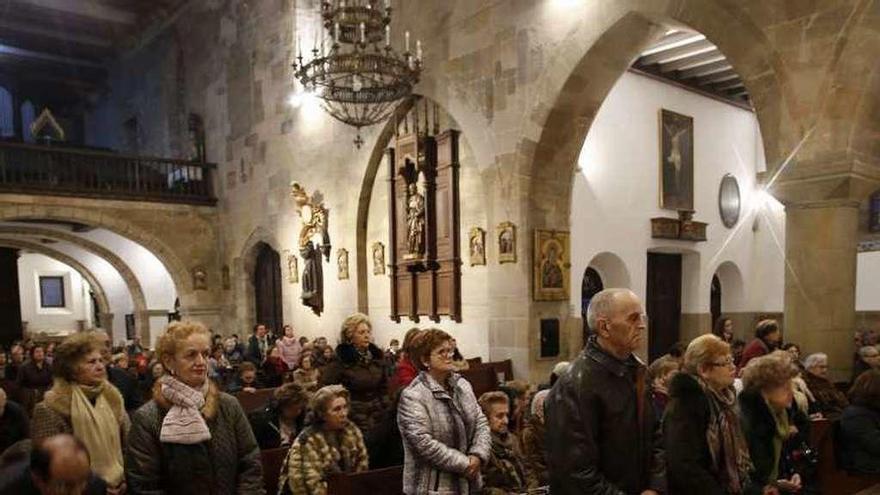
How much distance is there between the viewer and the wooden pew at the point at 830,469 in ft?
14.6

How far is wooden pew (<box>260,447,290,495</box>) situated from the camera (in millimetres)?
3795

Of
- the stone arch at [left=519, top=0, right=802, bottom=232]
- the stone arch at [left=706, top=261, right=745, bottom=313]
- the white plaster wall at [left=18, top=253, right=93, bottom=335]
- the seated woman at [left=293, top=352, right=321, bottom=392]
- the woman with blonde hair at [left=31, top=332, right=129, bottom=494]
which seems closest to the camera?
the woman with blonde hair at [left=31, top=332, right=129, bottom=494]

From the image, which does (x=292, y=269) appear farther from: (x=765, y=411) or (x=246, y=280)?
Answer: (x=765, y=411)

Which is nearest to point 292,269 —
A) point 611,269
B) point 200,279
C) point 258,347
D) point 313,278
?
point 313,278

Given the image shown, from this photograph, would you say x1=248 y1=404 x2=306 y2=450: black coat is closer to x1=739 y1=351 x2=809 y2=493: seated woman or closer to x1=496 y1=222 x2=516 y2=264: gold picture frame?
x1=739 y1=351 x2=809 y2=493: seated woman

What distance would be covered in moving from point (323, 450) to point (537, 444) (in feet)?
4.31

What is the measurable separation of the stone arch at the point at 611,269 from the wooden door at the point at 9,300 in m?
16.0

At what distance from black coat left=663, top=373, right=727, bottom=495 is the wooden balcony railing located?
14535 millimetres

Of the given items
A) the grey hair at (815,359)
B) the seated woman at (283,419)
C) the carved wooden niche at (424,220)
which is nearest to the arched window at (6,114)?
the carved wooden niche at (424,220)

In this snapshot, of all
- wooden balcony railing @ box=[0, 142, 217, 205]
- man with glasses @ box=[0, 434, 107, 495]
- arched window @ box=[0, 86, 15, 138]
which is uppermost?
arched window @ box=[0, 86, 15, 138]

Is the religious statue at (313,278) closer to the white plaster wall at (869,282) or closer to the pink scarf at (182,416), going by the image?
the pink scarf at (182,416)

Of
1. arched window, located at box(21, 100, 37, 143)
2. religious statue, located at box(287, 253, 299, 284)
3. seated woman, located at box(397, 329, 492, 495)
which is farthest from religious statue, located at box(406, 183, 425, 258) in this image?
arched window, located at box(21, 100, 37, 143)

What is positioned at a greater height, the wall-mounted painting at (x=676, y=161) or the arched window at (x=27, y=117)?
the arched window at (x=27, y=117)

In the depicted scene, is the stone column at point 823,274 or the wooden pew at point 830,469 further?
the stone column at point 823,274
